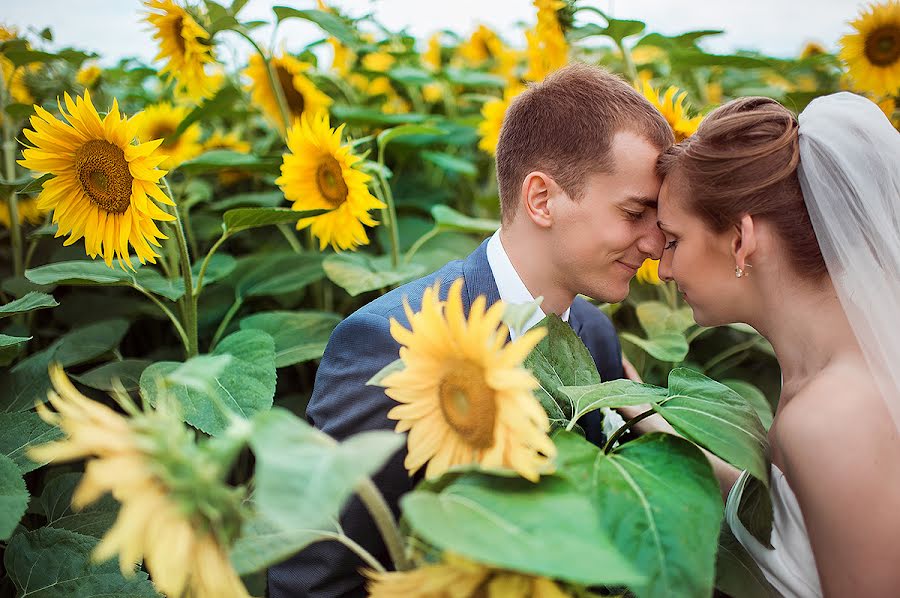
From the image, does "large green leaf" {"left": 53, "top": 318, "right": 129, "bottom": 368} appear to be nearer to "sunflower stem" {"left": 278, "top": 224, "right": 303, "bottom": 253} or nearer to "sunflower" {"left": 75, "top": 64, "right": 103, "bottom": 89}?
"sunflower stem" {"left": 278, "top": 224, "right": 303, "bottom": 253}

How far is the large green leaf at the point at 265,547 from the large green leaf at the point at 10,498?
404 mm

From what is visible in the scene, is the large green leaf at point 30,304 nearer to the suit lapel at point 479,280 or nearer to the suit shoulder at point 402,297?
the suit shoulder at point 402,297

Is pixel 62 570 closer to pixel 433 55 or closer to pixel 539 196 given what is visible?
pixel 539 196

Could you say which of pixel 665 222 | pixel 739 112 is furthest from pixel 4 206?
pixel 739 112

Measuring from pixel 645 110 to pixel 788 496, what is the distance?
901 millimetres

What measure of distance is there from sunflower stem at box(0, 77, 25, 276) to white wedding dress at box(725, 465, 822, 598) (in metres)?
1.90

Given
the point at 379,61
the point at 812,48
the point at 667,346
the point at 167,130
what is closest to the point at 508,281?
the point at 667,346

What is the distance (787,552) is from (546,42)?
161cm

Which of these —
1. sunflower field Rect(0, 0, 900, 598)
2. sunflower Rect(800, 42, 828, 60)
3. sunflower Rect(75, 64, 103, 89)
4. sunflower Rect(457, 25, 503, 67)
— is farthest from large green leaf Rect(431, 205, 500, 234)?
sunflower Rect(800, 42, 828, 60)

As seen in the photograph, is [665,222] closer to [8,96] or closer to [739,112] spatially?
[739,112]

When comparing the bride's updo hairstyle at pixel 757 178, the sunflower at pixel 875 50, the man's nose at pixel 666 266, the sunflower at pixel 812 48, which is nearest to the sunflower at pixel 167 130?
the man's nose at pixel 666 266

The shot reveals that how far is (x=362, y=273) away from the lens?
72.7 inches

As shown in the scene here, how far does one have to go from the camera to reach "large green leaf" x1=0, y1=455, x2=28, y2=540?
3.35 feet

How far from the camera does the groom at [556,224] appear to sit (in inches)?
57.2
